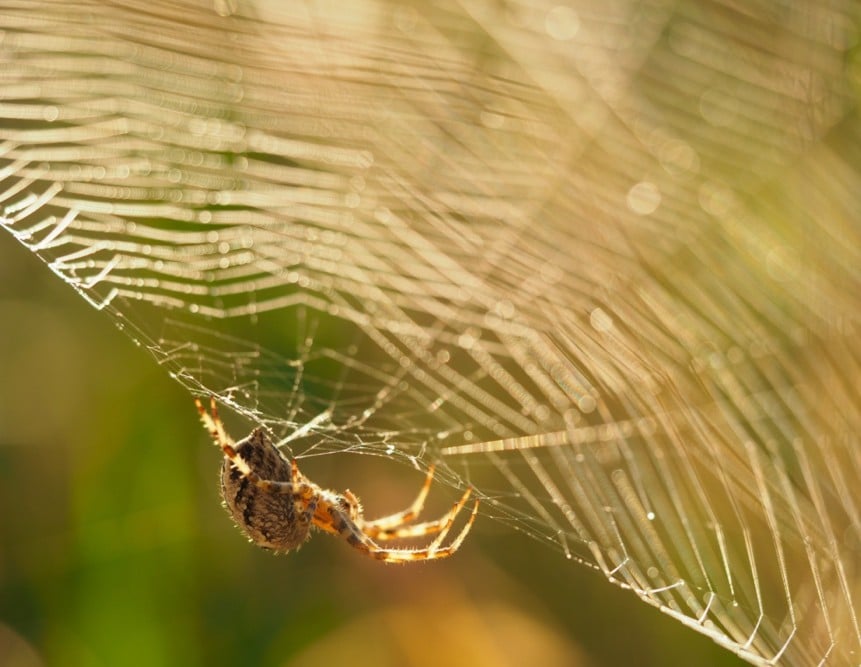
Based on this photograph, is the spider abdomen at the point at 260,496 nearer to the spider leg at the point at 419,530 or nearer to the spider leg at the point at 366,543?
the spider leg at the point at 366,543

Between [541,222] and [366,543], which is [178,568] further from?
[541,222]

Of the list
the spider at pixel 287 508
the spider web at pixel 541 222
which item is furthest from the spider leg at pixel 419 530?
the spider web at pixel 541 222

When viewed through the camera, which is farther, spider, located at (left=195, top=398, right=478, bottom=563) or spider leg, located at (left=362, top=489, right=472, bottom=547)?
spider leg, located at (left=362, top=489, right=472, bottom=547)

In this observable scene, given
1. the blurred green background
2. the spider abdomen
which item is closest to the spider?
the spider abdomen

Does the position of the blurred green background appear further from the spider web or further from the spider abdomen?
the spider abdomen

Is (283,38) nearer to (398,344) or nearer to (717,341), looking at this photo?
(717,341)

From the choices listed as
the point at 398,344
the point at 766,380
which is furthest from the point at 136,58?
the point at 766,380
